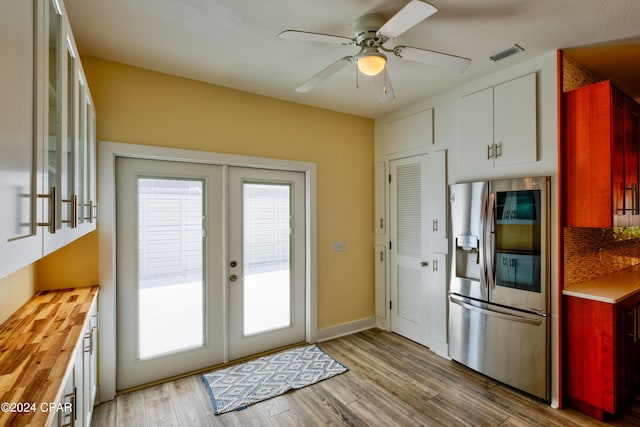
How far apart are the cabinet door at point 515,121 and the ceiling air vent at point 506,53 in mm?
271

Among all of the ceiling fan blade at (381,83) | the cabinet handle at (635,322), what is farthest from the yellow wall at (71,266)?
the cabinet handle at (635,322)

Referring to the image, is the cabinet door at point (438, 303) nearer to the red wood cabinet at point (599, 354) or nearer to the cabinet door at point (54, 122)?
the red wood cabinet at point (599, 354)

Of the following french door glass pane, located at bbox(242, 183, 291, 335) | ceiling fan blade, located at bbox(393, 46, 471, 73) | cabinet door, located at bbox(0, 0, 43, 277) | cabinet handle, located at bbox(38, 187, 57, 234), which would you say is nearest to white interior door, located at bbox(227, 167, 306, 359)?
french door glass pane, located at bbox(242, 183, 291, 335)

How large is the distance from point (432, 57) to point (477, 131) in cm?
125

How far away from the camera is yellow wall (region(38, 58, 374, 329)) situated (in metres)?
2.56

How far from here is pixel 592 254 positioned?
2.85 meters

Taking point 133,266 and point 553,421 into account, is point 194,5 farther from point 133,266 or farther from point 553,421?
point 553,421

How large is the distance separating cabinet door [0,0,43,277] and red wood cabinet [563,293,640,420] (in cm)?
320

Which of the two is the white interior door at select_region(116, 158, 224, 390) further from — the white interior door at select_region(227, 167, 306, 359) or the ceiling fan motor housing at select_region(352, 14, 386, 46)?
the ceiling fan motor housing at select_region(352, 14, 386, 46)

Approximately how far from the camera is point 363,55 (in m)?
1.97

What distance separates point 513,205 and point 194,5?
109 inches

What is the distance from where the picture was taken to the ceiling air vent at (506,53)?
2.40 meters

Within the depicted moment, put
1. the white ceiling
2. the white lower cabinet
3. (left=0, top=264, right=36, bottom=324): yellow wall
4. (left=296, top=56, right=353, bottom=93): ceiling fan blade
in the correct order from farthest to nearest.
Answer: (left=296, top=56, right=353, bottom=93): ceiling fan blade
the white ceiling
(left=0, top=264, right=36, bottom=324): yellow wall
the white lower cabinet

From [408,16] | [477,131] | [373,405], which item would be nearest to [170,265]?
[373,405]
